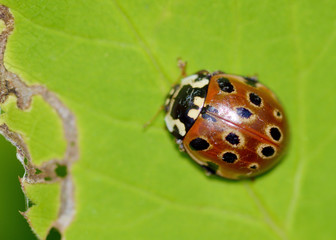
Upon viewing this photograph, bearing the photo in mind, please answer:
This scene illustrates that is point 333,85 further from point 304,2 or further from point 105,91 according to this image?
point 105,91

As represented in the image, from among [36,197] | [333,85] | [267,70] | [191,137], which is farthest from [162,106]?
[333,85]

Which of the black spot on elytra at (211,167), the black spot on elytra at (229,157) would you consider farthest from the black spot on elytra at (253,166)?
the black spot on elytra at (211,167)

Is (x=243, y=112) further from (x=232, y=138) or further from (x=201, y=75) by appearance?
(x=201, y=75)

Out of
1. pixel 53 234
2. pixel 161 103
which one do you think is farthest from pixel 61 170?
pixel 161 103

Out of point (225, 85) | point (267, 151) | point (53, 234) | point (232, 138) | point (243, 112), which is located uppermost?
point (225, 85)

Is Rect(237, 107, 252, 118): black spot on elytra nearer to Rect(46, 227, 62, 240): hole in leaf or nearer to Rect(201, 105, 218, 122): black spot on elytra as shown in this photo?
Rect(201, 105, 218, 122): black spot on elytra

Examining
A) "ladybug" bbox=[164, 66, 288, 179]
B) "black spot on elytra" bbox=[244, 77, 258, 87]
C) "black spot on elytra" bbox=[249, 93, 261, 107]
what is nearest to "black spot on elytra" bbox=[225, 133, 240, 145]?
"ladybug" bbox=[164, 66, 288, 179]

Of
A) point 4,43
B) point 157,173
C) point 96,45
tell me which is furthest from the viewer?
point 157,173
